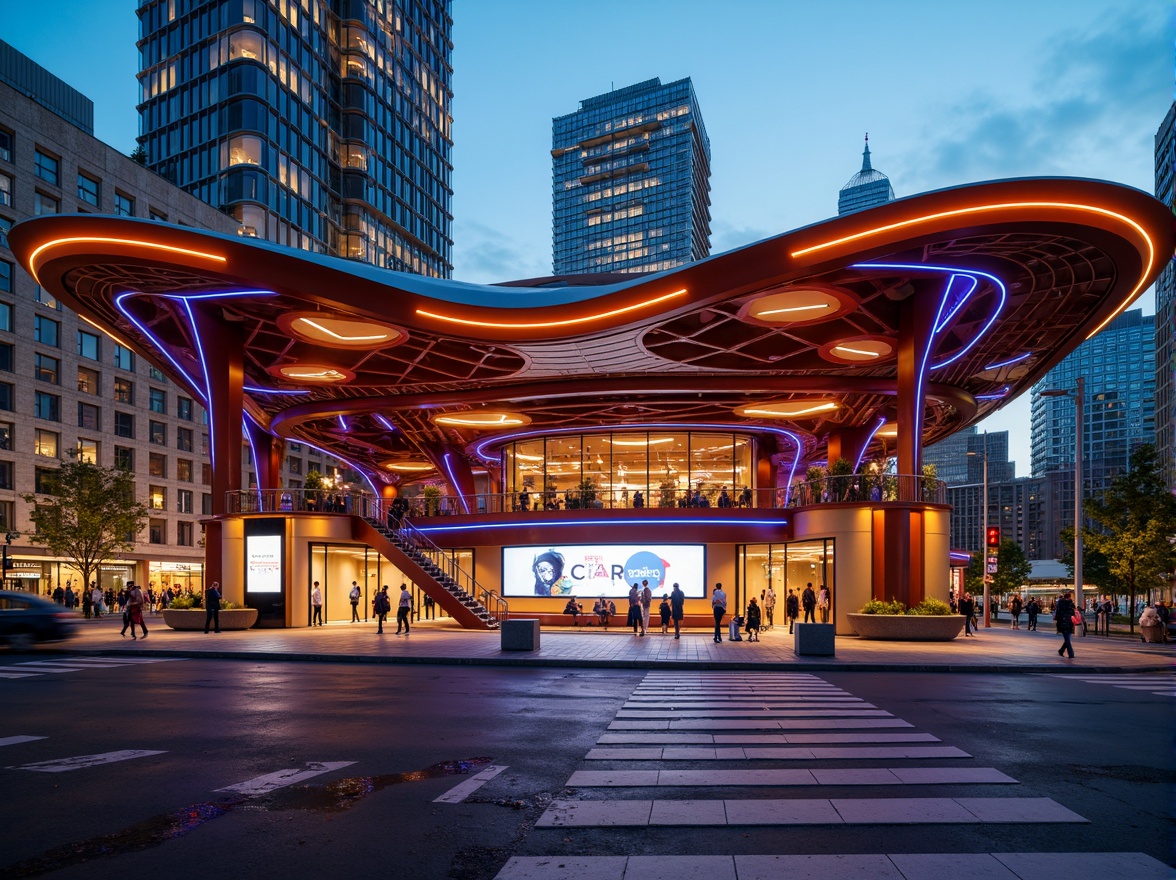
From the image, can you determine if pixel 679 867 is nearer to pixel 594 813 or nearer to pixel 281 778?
pixel 594 813

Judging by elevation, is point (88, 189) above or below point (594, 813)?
above

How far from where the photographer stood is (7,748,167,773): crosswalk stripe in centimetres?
915

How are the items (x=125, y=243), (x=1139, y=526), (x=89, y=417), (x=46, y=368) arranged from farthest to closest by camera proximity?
(x=89, y=417) → (x=46, y=368) → (x=1139, y=526) → (x=125, y=243)

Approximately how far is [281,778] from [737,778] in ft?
13.7

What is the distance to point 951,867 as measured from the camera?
5902 millimetres

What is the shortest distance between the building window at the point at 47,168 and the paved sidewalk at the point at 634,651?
140 feet

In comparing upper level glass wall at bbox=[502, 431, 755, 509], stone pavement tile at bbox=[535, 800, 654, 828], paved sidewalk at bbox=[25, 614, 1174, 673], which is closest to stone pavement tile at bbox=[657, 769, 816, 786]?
stone pavement tile at bbox=[535, 800, 654, 828]

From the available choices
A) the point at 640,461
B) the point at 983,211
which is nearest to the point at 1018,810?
the point at 983,211

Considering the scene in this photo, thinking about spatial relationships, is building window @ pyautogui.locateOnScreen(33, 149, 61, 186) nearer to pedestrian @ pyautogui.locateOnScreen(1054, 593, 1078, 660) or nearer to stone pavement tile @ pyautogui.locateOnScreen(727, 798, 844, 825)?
pedestrian @ pyautogui.locateOnScreen(1054, 593, 1078, 660)

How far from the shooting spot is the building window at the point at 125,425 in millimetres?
68500

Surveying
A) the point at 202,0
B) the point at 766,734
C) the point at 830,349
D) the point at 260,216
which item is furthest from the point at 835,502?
the point at 202,0

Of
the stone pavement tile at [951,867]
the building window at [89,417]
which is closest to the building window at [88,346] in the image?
the building window at [89,417]

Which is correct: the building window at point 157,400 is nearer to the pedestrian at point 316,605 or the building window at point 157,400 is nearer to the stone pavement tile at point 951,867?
the pedestrian at point 316,605

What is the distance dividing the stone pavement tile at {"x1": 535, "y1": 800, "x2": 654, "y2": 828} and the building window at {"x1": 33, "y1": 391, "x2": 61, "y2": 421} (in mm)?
62992
